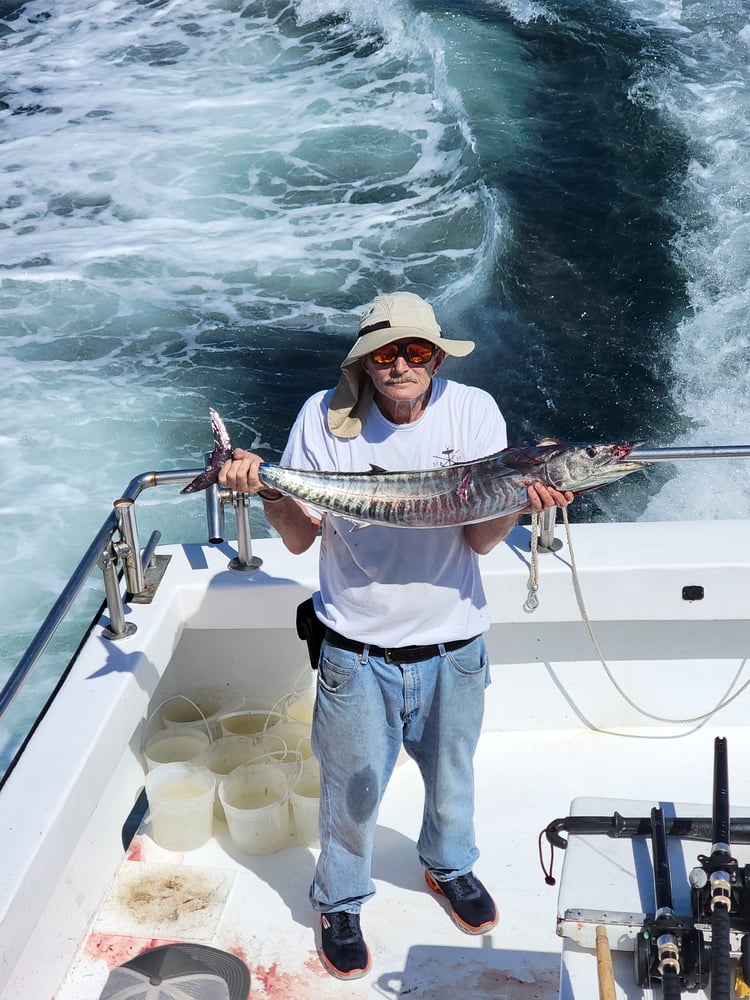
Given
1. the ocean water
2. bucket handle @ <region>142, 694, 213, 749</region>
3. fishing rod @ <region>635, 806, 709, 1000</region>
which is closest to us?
fishing rod @ <region>635, 806, 709, 1000</region>

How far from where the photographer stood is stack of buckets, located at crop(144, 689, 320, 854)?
11.7 feet

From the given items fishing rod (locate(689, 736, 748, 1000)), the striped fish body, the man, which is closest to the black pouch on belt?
the man

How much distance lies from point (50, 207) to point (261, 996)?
11225 millimetres

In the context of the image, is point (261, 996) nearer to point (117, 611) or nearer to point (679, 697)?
point (117, 611)

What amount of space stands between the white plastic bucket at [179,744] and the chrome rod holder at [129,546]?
1.72ft

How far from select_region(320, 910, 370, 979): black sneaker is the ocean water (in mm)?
3723

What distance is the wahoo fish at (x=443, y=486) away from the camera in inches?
98.2

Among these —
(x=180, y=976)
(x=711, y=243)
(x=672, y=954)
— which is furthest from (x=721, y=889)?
(x=711, y=243)

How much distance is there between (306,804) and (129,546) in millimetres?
1037

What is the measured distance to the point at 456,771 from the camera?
120 inches

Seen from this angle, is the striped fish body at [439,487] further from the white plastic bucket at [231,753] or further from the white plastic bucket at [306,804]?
the white plastic bucket at [231,753]

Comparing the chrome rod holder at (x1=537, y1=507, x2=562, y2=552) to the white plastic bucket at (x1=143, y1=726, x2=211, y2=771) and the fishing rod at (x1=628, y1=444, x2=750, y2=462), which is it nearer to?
the fishing rod at (x1=628, y1=444, x2=750, y2=462)

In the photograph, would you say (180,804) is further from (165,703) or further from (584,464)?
(584,464)

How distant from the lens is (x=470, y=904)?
3.26 metres
